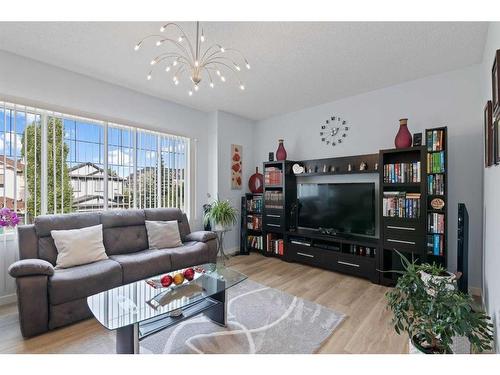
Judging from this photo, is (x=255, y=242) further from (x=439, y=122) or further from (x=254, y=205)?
(x=439, y=122)

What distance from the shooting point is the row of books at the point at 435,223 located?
8.99 feet

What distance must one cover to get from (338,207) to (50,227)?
353 centimetres

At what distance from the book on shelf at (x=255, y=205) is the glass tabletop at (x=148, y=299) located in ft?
7.43

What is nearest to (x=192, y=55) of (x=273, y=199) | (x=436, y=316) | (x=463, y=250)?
(x=273, y=199)

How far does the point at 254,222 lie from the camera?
4539 millimetres

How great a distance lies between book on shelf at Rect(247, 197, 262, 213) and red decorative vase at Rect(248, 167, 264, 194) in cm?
20

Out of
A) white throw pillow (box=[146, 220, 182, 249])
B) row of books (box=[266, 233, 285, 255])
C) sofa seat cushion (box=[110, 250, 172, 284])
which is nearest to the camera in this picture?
sofa seat cushion (box=[110, 250, 172, 284])

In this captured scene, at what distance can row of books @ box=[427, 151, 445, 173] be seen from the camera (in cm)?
271

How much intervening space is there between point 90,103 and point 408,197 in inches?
161

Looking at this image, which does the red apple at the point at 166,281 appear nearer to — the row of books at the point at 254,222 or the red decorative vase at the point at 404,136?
the row of books at the point at 254,222

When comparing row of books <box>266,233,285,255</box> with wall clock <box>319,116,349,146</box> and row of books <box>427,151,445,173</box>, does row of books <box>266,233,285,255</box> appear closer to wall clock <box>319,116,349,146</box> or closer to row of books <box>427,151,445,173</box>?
wall clock <box>319,116,349,146</box>

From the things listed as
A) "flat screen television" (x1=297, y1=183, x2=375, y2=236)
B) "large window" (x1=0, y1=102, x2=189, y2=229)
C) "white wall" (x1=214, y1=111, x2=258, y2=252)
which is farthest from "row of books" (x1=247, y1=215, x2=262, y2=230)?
"large window" (x1=0, y1=102, x2=189, y2=229)

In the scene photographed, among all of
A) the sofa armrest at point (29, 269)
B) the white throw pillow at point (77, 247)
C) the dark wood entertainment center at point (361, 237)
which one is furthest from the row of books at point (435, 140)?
the sofa armrest at point (29, 269)
